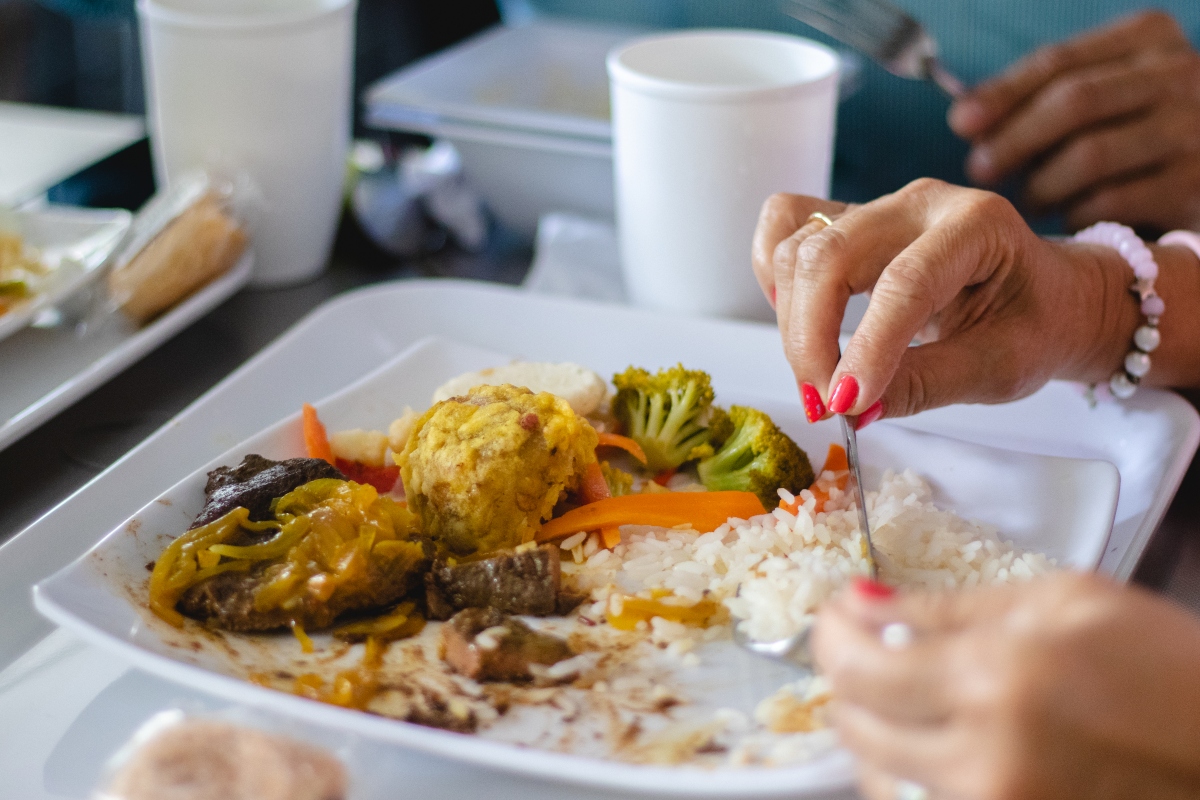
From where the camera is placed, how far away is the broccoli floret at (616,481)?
4.28 ft

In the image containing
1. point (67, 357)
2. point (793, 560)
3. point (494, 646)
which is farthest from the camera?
point (67, 357)

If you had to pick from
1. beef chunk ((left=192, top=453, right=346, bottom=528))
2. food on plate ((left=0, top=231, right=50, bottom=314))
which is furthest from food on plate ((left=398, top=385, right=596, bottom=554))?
food on plate ((left=0, top=231, right=50, bottom=314))

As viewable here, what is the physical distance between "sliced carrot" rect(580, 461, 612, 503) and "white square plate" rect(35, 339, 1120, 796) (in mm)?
272

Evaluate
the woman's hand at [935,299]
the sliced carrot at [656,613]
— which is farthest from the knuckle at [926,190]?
the sliced carrot at [656,613]

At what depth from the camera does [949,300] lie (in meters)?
1.26

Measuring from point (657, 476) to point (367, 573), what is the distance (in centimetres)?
45

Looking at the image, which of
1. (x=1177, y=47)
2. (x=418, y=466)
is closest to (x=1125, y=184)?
(x=1177, y=47)

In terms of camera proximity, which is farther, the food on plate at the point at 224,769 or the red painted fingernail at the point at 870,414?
the red painted fingernail at the point at 870,414

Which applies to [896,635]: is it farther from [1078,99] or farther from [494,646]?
[1078,99]

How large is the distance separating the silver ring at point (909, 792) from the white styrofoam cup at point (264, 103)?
1.60 meters

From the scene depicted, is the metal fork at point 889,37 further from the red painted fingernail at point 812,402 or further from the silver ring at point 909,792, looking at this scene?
the silver ring at point 909,792

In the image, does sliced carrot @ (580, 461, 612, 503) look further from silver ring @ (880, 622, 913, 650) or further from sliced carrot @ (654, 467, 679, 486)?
silver ring @ (880, 622, 913, 650)

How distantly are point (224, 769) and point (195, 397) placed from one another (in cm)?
95

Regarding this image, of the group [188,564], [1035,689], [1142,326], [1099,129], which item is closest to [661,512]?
[188,564]
